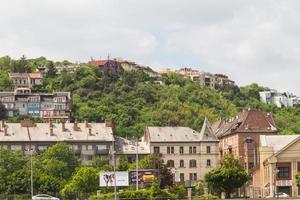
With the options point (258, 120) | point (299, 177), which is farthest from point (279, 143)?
point (258, 120)

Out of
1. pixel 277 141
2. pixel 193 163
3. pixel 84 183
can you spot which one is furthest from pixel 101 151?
pixel 277 141

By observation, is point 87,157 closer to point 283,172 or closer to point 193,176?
point 193,176

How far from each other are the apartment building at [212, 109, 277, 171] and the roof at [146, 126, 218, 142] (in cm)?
584

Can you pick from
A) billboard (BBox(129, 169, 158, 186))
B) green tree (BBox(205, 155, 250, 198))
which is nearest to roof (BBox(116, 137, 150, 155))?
billboard (BBox(129, 169, 158, 186))

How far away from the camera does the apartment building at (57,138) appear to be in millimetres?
146750

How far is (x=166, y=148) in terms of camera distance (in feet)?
483

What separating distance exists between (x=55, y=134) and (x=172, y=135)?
22733mm

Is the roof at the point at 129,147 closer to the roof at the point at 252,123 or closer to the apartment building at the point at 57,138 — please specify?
the apartment building at the point at 57,138

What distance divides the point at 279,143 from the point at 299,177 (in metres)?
20.0

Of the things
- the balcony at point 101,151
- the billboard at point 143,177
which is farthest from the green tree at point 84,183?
the balcony at point 101,151

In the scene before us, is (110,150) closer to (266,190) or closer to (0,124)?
(0,124)

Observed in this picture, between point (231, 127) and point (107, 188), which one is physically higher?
point (231, 127)

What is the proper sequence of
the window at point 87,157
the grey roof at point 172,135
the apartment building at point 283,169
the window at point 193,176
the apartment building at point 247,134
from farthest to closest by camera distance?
the window at point 87,157 → the grey roof at point 172,135 → the window at point 193,176 → the apartment building at point 247,134 → the apartment building at point 283,169

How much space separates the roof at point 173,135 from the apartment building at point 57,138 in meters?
8.40
